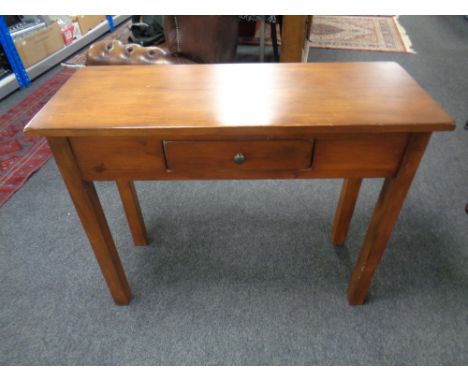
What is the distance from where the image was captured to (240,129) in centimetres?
68

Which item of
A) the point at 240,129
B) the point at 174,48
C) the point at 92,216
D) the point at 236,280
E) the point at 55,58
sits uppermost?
the point at 240,129

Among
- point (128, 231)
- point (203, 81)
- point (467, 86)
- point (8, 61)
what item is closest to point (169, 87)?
point (203, 81)

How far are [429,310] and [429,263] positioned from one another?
0.21m

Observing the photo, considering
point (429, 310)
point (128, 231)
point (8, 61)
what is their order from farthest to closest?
point (8, 61)
point (128, 231)
point (429, 310)

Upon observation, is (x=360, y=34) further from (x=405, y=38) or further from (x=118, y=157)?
(x=118, y=157)

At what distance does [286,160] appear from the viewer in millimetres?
758

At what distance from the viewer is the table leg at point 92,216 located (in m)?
0.75

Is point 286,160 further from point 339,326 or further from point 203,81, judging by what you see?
point 339,326

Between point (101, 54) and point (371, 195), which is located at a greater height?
point (101, 54)

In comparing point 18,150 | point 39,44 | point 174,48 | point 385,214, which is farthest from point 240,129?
point 39,44

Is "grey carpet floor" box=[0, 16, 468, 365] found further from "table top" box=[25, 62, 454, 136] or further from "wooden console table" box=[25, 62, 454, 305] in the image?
"table top" box=[25, 62, 454, 136]

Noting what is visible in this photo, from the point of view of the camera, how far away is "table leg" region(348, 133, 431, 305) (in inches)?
29.3

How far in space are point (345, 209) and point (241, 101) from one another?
26.2 inches

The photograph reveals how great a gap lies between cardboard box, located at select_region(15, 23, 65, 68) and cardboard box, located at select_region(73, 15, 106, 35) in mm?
394
